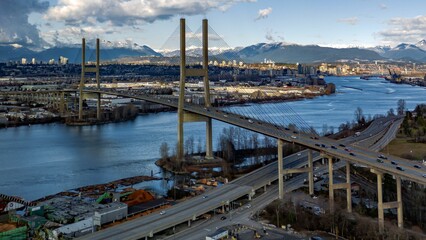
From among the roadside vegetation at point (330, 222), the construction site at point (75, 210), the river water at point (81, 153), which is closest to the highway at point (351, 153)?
the roadside vegetation at point (330, 222)

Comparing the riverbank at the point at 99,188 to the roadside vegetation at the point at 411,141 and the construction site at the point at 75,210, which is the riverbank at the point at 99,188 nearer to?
the construction site at the point at 75,210

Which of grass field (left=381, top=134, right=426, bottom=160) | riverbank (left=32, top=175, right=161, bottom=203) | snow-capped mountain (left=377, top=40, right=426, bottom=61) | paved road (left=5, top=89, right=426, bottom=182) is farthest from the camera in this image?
snow-capped mountain (left=377, top=40, right=426, bottom=61)

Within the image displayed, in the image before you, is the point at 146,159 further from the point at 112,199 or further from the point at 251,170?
the point at 112,199

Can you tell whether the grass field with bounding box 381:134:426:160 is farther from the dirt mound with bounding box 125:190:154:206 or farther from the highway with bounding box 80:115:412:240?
the dirt mound with bounding box 125:190:154:206

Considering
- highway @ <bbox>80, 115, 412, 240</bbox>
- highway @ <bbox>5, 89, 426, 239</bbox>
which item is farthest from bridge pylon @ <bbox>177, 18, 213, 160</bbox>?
highway @ <bbox>80, 115, 412, 240</bbox>

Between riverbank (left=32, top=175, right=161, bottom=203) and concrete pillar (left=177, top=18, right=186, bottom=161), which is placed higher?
concrete pillar (left=177, top=18, right=186, bottom=161)

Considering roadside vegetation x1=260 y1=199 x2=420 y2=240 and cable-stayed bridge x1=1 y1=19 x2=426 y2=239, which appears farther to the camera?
cable-stayed bridge x1=1 y1=19 x2=426 y2=239

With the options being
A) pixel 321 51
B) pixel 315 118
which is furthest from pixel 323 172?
pixel 321 51

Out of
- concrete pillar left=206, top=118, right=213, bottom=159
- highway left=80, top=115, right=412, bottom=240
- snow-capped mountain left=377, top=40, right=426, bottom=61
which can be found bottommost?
highway left=80, top=115, right=412, bottom=240
